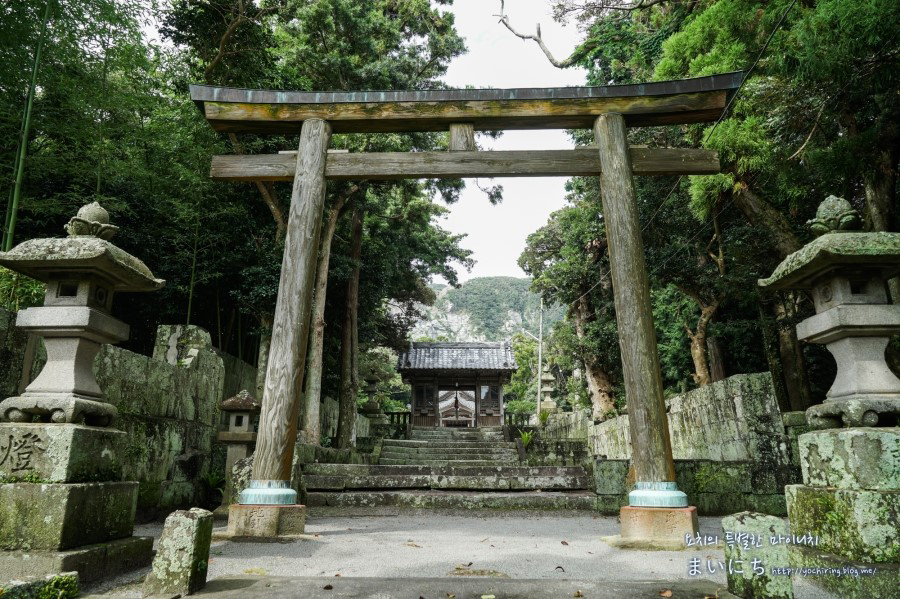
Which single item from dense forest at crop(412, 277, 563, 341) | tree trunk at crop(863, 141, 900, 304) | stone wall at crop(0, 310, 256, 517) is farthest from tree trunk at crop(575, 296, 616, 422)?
dense forest at crop(412, 277, 563, 341)

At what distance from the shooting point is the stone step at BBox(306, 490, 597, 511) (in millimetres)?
7246

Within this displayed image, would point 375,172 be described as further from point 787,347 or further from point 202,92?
point 787,347

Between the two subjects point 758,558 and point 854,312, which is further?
point 854,312

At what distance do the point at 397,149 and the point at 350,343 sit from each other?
5.80 metres

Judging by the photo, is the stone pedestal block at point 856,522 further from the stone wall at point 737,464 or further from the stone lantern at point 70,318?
the stone lantern at point 70,318

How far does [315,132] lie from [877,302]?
5.10 m

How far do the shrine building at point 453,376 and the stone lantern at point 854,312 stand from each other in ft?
62.7

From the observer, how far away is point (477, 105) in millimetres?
5754

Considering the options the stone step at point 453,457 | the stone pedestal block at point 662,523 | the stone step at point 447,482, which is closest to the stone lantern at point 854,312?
the stone pedestal block at point 662,523

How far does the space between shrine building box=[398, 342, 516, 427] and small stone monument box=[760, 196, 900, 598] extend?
62.7 ft

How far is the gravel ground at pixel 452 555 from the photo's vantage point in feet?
11.0

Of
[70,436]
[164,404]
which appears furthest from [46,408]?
[164,404]

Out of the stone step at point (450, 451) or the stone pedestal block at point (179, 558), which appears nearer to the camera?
the stone pedestal block at point (179, 558)

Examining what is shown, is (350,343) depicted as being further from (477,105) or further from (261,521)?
(261,521)
